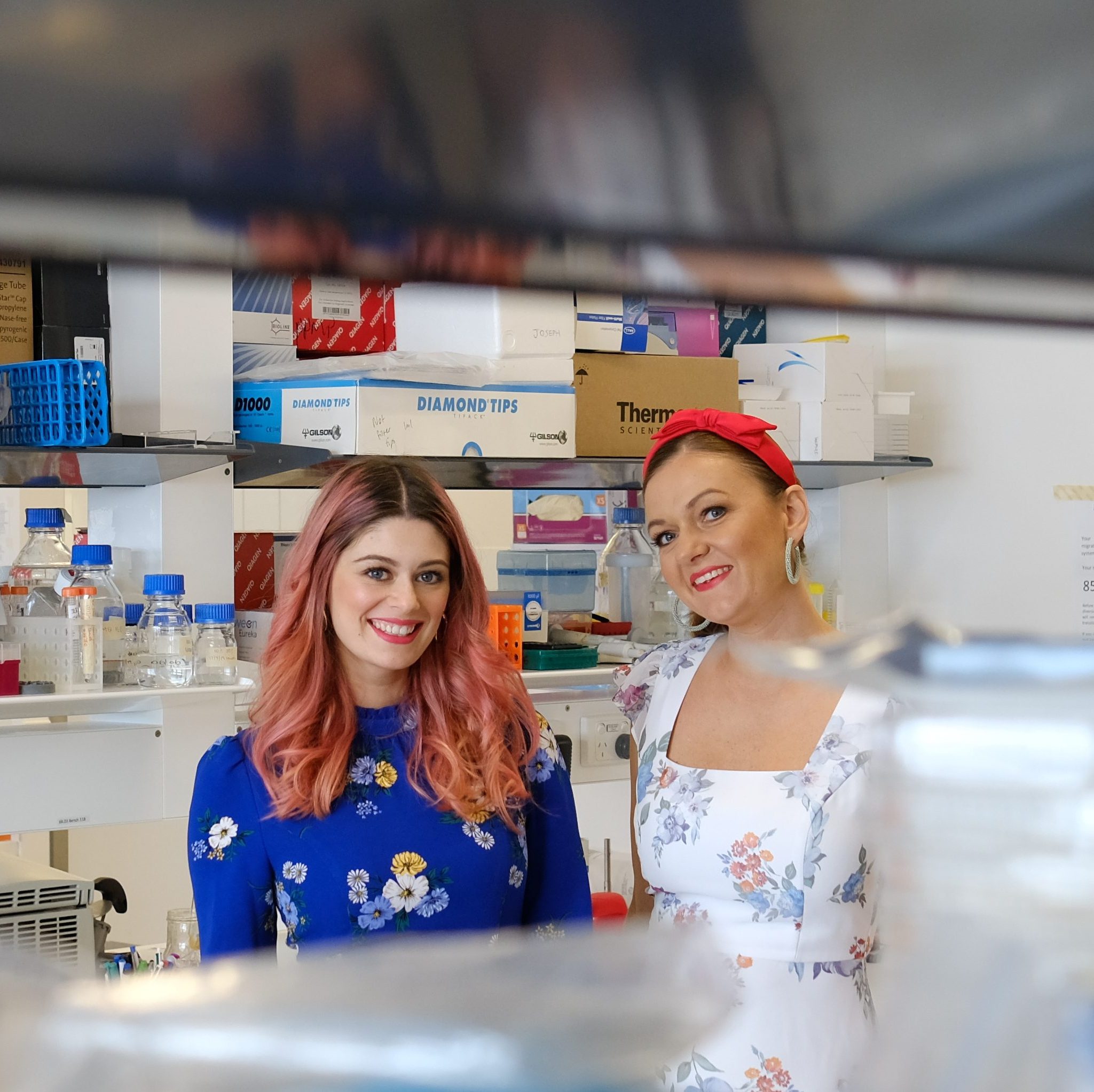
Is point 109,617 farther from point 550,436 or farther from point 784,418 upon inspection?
point 784,418

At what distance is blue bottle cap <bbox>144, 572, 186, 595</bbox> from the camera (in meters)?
2.25

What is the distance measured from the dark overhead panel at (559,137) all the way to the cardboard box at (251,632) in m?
2.14

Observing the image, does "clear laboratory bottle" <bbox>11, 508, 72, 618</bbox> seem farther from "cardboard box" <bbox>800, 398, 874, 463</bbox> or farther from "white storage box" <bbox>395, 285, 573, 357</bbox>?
"cardboard box" <bbox>800, 398, 874, 463</bbox>

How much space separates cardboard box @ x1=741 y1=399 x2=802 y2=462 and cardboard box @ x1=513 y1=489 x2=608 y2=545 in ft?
2.10

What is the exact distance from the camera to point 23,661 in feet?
7.41

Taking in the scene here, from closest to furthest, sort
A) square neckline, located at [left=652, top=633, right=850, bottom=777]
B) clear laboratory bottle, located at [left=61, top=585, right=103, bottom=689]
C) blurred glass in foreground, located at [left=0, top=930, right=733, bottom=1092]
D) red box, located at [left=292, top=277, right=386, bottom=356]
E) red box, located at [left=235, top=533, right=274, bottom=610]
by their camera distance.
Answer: blurred glass in foreground, located at [left=0, top=930, right=733, bottom=1092] → square neckline, located at [left=652, top=633, right=850, bottom=777] → clear laboratory bottle, located at [left=61, top=585, right=103, bottom=689] → red box, located at [left=292, top=277, right=386, bottom=356] → red box, located at [left=235, top=533, right=274, bottom=610]

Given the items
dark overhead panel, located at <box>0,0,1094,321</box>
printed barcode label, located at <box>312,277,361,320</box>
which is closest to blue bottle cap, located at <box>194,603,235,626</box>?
printed barcode label, located at <box>312,277,361,320</box>

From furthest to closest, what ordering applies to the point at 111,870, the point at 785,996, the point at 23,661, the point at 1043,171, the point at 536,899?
the point at 111,870 < the point at 23,661 < the point at 536,899 < the point at 785,996 < the point at 1043,171

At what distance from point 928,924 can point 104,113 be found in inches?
10.5

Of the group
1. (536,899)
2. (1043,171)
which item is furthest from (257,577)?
(1043,171)

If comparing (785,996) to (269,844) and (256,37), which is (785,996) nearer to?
(269,844)

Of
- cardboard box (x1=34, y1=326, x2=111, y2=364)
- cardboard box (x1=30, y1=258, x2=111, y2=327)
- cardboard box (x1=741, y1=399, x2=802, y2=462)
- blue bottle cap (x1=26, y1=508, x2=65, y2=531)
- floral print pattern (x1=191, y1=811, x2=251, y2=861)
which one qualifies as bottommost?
floral print pattern (x1=191, y1=811, x2=251, y2=861)

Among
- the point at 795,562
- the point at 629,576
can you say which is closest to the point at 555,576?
the point at 629,576

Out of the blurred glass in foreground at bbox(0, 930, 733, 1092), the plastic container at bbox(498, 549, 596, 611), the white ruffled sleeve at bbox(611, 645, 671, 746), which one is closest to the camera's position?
the blurred glass in foreground at bbox(0, 930, 733, 1092)
